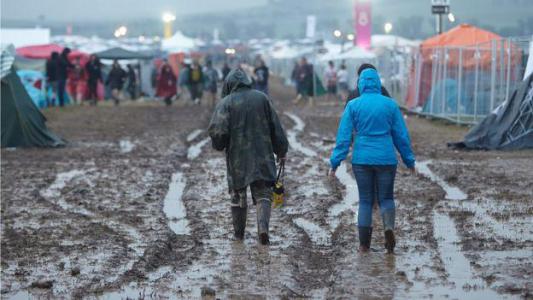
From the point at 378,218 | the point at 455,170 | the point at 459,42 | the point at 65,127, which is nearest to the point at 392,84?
the point at 459,42

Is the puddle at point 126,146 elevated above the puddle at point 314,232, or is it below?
below

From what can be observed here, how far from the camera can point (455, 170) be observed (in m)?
16.8

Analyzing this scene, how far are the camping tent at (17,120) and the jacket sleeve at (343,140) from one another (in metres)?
13.1

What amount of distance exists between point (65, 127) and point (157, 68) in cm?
2068

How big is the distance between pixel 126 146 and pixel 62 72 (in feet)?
46.8

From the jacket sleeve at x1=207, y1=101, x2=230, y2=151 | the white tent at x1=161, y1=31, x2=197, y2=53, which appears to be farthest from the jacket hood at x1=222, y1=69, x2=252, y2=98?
the white tent at x1=161, y1=31, x2=197, y2=53

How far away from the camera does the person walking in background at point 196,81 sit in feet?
129

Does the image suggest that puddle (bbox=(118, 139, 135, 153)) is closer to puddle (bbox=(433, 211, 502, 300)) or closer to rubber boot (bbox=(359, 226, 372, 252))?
puddle (bbox=(433, 211, 502, 300))

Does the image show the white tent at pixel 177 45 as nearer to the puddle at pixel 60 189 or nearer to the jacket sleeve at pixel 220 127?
the puddle at pixel 60 189

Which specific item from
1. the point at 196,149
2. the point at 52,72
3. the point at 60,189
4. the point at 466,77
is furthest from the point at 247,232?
the point at 52,72

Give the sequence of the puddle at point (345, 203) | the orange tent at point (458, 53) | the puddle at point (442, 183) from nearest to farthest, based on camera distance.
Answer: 1. the puddle at point (345, 203)
2. the puddle at point (442, 183)
3. the orange tent at point (458, 53)

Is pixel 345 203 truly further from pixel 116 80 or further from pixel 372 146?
pixel 116 80

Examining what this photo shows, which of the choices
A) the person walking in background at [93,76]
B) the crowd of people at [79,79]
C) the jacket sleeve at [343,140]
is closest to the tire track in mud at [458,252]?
the jacket sleeve at [343,140]

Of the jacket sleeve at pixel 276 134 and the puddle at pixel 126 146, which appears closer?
the jacket sleeve at pixel 276 134
